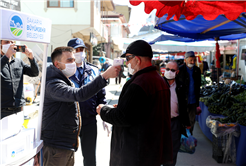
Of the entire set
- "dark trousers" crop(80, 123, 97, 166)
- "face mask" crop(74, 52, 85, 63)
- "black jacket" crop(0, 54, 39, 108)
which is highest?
"face mask" crop(74, 52, 85, 63)

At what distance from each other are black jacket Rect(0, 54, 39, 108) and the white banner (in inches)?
75.8

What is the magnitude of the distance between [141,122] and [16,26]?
1.36 m

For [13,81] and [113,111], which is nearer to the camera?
[113,111]

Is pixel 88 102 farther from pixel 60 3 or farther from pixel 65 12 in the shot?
pixel 60 3

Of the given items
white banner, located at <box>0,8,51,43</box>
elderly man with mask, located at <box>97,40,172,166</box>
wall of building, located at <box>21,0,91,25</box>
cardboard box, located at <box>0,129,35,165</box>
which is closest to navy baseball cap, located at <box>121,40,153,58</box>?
elderly man with mask, located at <box>97,40,172,166</box>

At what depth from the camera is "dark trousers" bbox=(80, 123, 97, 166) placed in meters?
3.33

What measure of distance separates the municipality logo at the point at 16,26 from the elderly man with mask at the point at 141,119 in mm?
1008

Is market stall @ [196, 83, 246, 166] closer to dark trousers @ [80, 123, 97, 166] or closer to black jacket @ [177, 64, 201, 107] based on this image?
black jacket @ [177, 64, 201, 107]

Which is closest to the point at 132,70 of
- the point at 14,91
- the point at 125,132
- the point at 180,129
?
the point at 125,132

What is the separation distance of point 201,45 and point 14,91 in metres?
11.5

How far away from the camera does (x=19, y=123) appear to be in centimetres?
238

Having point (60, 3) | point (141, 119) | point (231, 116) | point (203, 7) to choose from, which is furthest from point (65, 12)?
point (141, 119)

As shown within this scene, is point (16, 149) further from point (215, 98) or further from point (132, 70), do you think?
point (215, 98)

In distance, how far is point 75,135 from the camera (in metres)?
2.69
